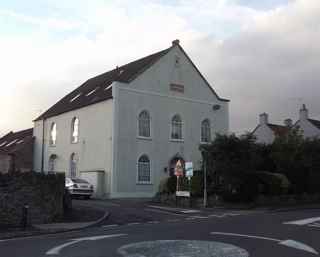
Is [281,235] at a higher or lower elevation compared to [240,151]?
lower

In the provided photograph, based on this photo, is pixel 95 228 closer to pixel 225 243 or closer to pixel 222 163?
pixel 225 243

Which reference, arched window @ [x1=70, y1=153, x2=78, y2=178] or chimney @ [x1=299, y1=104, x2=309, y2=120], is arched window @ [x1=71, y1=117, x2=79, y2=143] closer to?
arched window @ [x1=70, y1=153, x2=78, y2=178]

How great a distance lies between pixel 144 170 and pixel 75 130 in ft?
26.9

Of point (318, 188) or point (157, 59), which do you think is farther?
point (157, 59)

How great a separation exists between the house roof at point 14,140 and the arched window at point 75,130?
8.22 m

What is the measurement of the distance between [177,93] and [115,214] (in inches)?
843

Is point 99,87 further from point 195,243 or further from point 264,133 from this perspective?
point 195,243

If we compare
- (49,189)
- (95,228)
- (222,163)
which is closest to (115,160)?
(222,163)

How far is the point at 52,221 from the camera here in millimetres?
22000

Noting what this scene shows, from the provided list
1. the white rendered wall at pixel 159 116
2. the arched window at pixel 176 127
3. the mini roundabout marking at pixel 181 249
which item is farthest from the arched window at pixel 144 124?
the mini roundabout marking at pixel 181 249

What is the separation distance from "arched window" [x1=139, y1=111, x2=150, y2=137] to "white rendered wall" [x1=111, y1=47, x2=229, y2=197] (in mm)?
384

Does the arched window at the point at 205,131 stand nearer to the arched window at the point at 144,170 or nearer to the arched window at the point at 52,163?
the arched window at the point at 144,170

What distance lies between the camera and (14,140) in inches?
2406

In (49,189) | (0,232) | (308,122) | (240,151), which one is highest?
(308,122)
